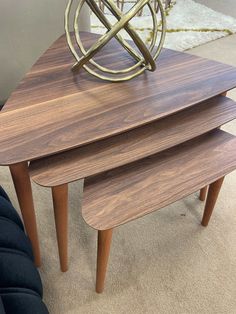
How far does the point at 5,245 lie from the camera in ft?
2.42

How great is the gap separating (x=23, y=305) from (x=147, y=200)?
0.34 m

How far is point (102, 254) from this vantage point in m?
0.83

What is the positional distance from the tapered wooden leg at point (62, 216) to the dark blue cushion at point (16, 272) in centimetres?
13

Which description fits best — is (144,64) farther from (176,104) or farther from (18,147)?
→ (18,147)

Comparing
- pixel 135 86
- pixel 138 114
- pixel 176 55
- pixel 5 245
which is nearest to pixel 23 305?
pixel 5 245

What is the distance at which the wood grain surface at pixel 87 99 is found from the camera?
0.74 metres

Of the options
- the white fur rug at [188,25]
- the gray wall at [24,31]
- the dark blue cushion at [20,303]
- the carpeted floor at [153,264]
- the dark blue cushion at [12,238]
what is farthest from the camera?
the white fur rug at [188,25]

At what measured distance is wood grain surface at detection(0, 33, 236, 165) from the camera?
0.74 meters

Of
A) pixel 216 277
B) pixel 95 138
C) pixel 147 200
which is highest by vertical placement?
pixel 95 138

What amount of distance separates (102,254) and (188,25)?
2121mm

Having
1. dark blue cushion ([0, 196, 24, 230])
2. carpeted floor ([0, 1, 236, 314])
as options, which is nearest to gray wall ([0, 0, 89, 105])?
carpeted floor ([0, 1, 236, 314])

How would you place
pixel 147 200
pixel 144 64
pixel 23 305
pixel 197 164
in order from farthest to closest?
1. pixel 144 64
2. pixel 197 164
3. pixel 147 200
4. pixel 23 305

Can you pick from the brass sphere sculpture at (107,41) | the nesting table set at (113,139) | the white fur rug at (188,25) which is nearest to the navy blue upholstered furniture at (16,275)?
the nesting table set at (113,139)

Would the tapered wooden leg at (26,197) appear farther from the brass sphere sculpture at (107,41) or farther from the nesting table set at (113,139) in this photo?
the brass sphere sculpture at (107,41)
